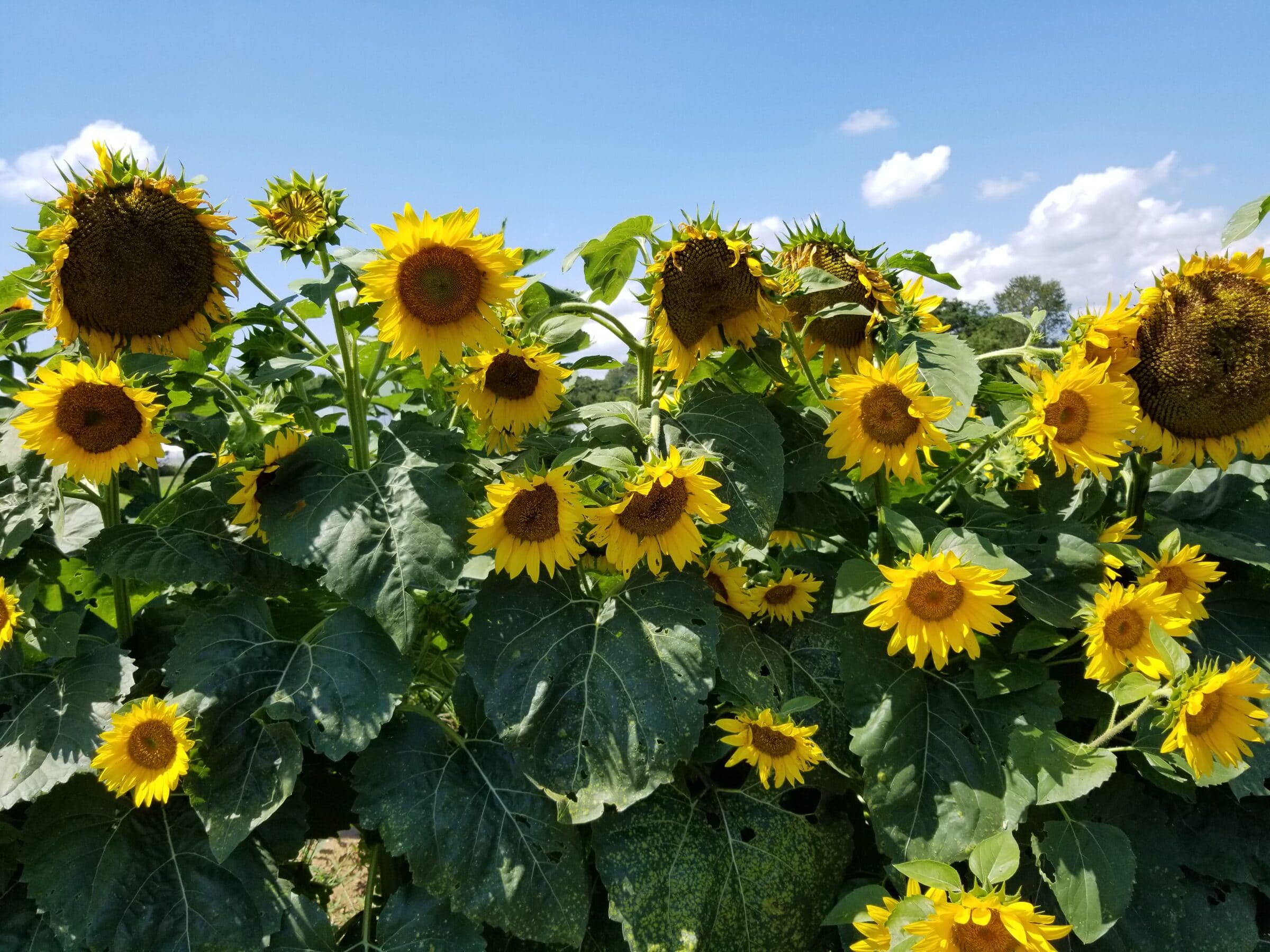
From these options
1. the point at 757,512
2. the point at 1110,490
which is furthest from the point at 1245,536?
the point at 757,512

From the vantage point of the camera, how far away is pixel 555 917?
1.52 m

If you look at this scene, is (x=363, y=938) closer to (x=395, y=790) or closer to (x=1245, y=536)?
(x=395, y=790)

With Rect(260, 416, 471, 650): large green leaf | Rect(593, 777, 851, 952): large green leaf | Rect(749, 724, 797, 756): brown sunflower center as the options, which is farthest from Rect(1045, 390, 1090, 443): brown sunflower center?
Rect(260, 416, 471, 650): large green leaf

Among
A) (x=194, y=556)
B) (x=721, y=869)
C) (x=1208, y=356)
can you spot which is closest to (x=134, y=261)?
(x=194, y=556)

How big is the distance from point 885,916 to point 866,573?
553 millimetres

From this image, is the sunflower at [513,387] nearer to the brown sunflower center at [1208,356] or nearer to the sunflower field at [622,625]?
the sunflower field at [622,625]

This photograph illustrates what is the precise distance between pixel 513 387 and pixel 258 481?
1.73ft

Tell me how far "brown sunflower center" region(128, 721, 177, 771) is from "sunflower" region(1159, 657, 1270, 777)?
165 centimetres

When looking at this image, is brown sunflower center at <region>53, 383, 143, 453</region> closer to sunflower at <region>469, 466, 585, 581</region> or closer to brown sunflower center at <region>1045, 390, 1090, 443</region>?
sunflower at <region>469, 466, 585, 581</region>

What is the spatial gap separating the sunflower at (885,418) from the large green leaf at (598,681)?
378mm

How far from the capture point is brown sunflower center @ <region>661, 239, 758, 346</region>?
5.10 feet

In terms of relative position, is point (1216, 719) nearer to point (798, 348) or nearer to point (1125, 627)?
point (1125, 627)

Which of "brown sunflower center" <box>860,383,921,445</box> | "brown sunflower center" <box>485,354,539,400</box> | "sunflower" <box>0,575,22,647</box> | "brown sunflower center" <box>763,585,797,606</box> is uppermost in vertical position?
"brown sunflower center" <box>485,354,539,400</box>

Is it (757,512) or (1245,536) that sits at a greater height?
(757,512)
